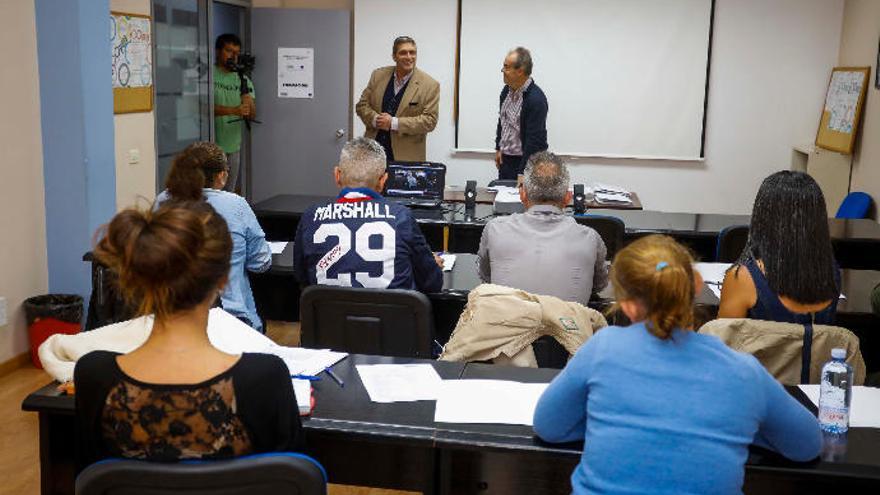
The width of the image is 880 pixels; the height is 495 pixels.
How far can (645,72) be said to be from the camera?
7.32 metres

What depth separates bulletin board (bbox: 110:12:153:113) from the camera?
17.8ft

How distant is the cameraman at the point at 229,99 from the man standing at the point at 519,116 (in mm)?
2348

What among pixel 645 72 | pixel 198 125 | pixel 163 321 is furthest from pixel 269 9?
pixel 163 321

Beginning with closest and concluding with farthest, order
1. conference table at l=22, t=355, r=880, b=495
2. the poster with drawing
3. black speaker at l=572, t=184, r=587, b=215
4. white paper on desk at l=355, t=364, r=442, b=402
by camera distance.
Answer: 1. conference table at l=22, t=355, r=880, b=495
2. white paper on desk at l=355, t=364, r=442, b=402
3. black speaker at l=572, t=184, r=587, b=215
4. the poster with drawing

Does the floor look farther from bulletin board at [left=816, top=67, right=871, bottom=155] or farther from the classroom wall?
bulletin board at [left=816, top=67, right=871, bottom=155]

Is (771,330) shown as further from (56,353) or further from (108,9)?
(108,9)

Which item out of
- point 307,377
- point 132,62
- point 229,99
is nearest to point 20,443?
point 307,377

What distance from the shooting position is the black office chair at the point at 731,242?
4.20 m

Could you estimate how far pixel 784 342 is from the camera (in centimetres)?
226

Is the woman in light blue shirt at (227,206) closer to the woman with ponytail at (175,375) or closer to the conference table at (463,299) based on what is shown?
the conference table at (463,299)

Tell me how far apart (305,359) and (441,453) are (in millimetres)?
513

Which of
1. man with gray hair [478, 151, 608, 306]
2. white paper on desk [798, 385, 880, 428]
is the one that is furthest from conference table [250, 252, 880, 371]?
white paper on desk [798, 385, 880, 428]

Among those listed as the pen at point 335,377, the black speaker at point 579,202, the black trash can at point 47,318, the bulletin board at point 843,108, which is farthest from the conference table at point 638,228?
the pen at point 335,377

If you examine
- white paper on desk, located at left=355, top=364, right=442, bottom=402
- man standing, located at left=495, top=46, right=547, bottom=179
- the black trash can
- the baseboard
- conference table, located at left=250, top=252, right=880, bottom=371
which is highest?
man standing, located at left=495, top=46, right=547, bottom=179
